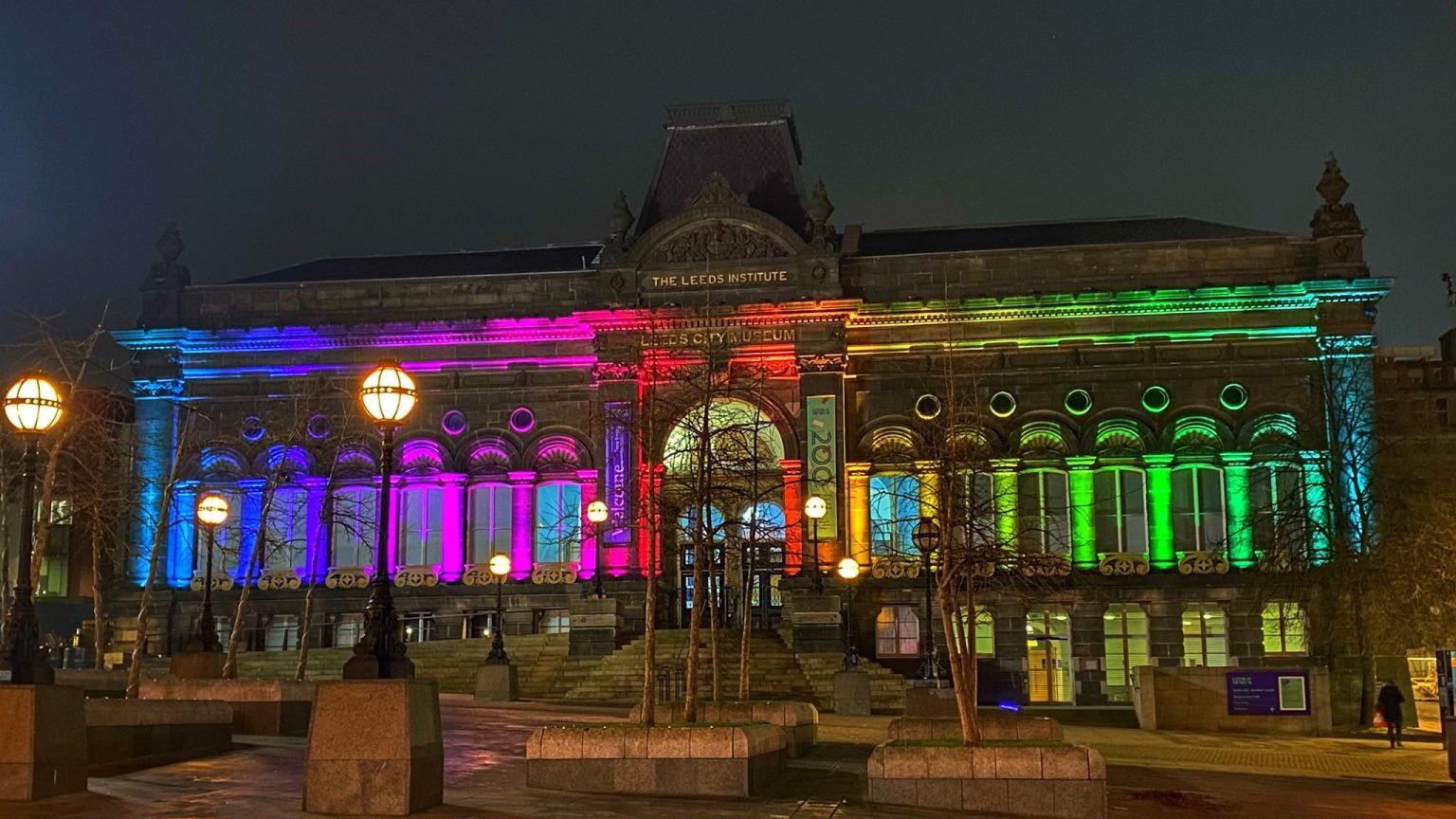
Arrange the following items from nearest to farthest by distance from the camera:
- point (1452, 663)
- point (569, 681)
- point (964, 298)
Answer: point (1452, 663)
point (569, 681)
point (964, 298)

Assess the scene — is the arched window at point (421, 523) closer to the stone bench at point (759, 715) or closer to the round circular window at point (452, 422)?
the round circular window at point (452, 422)

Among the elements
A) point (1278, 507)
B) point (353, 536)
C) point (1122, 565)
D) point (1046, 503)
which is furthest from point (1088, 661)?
point (353, 536)

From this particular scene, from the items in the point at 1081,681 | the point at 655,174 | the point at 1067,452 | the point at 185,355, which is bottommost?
the point at 1081,681

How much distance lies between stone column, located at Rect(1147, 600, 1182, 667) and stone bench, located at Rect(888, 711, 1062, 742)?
2805 centimetres

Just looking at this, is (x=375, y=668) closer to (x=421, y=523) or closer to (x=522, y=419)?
(x=522, y=419)

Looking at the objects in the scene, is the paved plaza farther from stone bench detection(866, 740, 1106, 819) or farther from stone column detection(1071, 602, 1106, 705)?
stone column detection(1071, 602, 1106, 705)

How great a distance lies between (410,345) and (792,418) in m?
14.6

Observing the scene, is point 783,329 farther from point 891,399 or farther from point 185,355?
point 185,355

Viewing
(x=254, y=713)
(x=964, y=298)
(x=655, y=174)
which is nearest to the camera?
(x=254, y=713)

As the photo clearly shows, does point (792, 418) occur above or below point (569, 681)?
above

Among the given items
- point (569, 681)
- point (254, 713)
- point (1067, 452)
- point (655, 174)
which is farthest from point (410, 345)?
point (254, 713)

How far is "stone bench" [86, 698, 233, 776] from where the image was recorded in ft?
70.3

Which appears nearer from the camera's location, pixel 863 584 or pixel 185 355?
pixel 863 584

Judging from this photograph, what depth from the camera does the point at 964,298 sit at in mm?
53719
